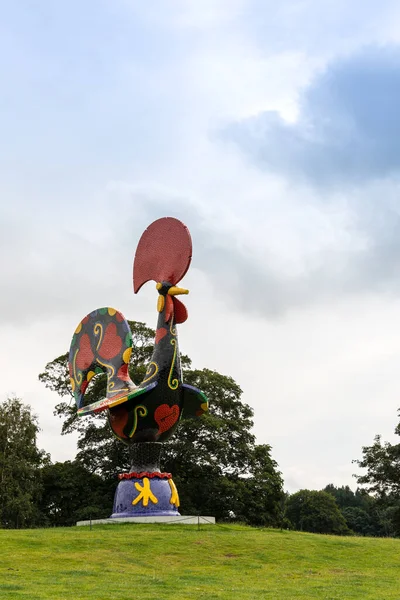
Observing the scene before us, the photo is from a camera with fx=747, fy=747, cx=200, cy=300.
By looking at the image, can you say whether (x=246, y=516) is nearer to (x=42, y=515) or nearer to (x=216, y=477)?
(x=216, y=477)

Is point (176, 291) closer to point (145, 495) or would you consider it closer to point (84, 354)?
point (84, 354)

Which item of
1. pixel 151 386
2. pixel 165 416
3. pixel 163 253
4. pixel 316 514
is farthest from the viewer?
A: pixel 316 514

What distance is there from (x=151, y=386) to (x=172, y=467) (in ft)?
47.4

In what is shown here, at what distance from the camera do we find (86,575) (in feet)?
47.5

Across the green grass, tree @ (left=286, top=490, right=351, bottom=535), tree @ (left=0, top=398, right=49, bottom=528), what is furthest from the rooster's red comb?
tree @ (left=286, top=490, right=351, bottom=535)

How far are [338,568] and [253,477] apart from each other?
1932cm

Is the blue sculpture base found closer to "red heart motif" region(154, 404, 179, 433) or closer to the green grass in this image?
the green grass

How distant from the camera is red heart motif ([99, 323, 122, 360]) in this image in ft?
80.6

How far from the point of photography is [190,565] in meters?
16.5

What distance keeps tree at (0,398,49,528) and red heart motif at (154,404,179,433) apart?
13.0 meters

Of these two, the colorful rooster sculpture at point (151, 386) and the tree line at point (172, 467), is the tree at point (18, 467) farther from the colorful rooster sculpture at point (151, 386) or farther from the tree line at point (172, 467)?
the colorful rooster sculpture at point (151, 386)

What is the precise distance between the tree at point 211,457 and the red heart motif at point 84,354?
9.48 meters

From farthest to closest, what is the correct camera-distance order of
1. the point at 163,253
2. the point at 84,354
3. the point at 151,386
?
the point at 84,354
the point at 163,253
the point at 151,386

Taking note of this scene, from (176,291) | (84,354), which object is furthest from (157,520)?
(176,291)
